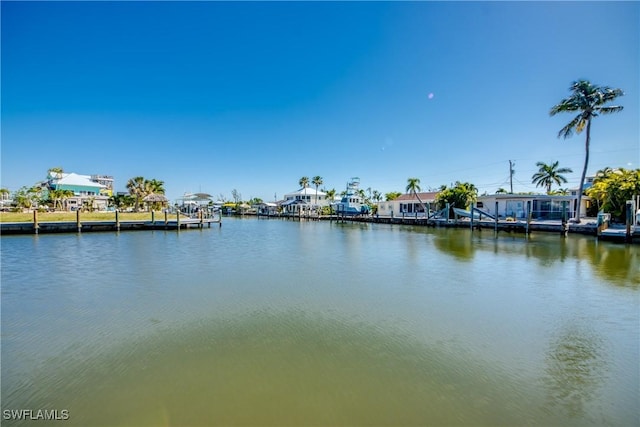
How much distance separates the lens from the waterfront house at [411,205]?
152 ft

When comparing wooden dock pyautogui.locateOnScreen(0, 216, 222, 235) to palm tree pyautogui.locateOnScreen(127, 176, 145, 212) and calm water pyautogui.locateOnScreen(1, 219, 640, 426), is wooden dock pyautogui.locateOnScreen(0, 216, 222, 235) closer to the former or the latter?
calm water pyautogui.locateOnScreen(1, 219, 640, 426)

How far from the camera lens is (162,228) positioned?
3250 centimetres

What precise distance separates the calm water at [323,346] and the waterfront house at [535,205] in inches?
893

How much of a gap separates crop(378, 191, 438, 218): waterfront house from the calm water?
33391 mm

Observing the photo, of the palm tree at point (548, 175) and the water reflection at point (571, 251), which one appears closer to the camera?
the water reflection at point (571, 251)

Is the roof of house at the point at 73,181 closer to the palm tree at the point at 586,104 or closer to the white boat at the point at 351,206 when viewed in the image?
the white boat at the point at 351,206

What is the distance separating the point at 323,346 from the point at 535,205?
37670 mm

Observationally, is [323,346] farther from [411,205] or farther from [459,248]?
[411,205]

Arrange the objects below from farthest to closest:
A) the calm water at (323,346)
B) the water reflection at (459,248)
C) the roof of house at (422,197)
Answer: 1. the roof of house at (422,197)
2. the water reflection at (459,248)
3. the calm water at (323,346)

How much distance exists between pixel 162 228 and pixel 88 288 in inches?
935

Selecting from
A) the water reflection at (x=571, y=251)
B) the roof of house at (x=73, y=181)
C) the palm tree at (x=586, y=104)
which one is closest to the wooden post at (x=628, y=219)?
the water reflection at (x=571, y=251)

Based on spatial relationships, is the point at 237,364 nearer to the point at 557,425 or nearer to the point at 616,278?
the point at 557,425

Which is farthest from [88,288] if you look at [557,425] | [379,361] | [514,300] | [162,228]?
[162,228]

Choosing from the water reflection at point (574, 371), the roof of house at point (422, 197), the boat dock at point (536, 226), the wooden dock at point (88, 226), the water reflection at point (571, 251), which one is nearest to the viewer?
the water reflection at point (574, 371)
